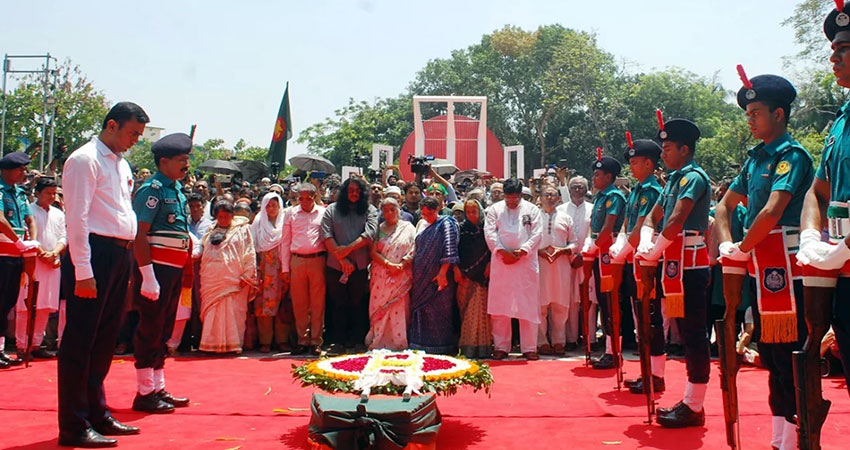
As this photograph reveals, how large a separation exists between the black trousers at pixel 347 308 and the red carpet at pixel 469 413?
4.53 feet

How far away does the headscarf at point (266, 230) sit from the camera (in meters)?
8.48

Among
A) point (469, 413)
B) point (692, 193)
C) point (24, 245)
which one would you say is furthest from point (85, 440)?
point (692, 193)

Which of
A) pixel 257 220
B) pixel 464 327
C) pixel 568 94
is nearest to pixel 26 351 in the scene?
pixel 257 220

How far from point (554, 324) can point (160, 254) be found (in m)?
4.66

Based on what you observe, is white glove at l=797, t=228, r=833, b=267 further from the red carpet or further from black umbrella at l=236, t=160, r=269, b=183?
black umbrella at l=236, t=160, r=269, b=183

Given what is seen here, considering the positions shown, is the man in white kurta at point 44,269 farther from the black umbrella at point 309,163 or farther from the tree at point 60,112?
the tree at point 60,112

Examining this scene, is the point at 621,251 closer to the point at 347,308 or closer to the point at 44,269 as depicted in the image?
the point at 347,308

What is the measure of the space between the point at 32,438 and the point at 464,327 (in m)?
4.71

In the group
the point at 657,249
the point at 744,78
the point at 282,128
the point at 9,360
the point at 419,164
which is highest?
the point at 282,128

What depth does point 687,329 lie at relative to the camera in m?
4.73

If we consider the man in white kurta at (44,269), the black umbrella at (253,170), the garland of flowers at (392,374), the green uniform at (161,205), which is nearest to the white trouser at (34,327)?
the man in white kurta at (44,269)

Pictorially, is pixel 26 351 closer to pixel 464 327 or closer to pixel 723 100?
pixel 464 327

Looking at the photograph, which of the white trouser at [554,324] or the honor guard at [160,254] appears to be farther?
the white trouser at [554,324]

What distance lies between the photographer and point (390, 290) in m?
8.19
